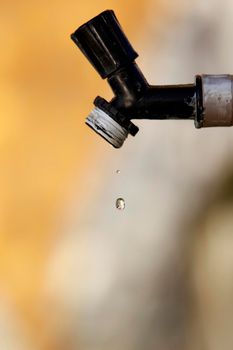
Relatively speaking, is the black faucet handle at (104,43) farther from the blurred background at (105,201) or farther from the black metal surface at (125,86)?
the blurred background at (105,201)

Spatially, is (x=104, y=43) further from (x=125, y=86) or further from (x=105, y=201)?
(x=105, y=201)

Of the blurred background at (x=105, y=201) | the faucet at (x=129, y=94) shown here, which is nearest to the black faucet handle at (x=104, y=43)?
the faucet at (x=129, y=94)

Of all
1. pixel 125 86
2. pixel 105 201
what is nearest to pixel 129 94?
pixel 125 86

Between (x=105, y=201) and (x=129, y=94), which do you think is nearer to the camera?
(x=129, y=94)

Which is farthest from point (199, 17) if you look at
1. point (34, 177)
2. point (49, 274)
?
point (49, 274)

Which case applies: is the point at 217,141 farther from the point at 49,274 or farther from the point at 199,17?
the point at 49,274

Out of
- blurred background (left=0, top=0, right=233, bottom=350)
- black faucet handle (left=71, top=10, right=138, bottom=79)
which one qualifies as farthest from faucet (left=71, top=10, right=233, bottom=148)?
blurred background (left=0, top=0, right=233, bottom=350)

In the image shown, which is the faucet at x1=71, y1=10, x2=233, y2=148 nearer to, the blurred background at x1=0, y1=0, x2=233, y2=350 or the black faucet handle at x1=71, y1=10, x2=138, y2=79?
the black faucet handle at x1=71, y1=10, x2=138, y2=79
